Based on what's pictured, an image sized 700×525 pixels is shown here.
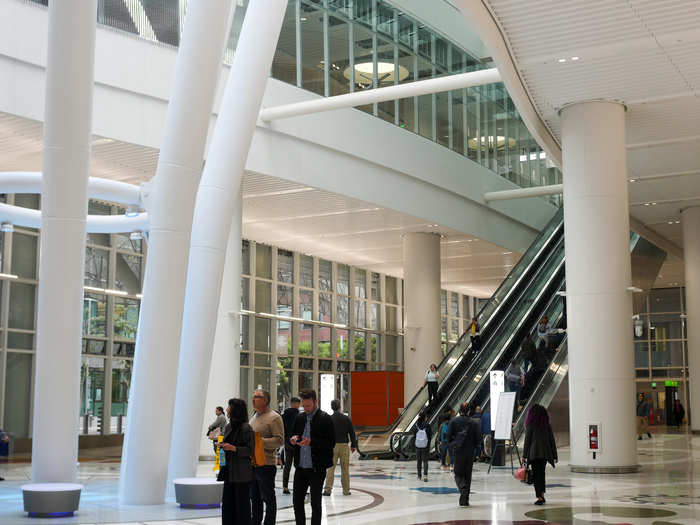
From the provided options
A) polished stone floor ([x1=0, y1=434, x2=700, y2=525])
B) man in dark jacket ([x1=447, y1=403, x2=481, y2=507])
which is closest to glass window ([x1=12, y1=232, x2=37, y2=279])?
polished stone floor ([x1=0, y1=434, x2=700, y2=525])

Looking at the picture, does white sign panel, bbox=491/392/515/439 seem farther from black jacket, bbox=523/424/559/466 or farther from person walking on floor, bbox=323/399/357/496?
black jacket, bbox=523/424/559/466

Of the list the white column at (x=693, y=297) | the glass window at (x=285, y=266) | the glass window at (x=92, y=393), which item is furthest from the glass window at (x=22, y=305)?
the white column at (x=693, y=297)

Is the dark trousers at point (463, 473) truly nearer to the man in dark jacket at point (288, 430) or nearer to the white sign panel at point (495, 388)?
the man in dark jacket at point (288, 430)

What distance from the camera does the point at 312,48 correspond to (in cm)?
2428

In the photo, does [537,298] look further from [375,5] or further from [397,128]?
[375,5]

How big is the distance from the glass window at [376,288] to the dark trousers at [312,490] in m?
31.0

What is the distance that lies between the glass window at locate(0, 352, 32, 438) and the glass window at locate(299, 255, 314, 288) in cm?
1288

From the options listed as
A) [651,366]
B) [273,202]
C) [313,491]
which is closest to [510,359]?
[273,202]

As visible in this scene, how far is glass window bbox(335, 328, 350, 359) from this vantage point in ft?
121

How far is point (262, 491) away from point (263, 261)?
974 inches

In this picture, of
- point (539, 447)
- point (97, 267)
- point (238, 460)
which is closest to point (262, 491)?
point (238, 460)

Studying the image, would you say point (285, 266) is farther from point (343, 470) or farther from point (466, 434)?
point (466, 434)

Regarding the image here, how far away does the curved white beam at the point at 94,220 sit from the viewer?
1711 centimetres

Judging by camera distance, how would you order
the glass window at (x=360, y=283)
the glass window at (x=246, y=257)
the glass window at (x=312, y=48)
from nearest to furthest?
the glass window at (x=312, y=48), the glass window at (x=246, y=257), the glass window at (x=360, y=283)
